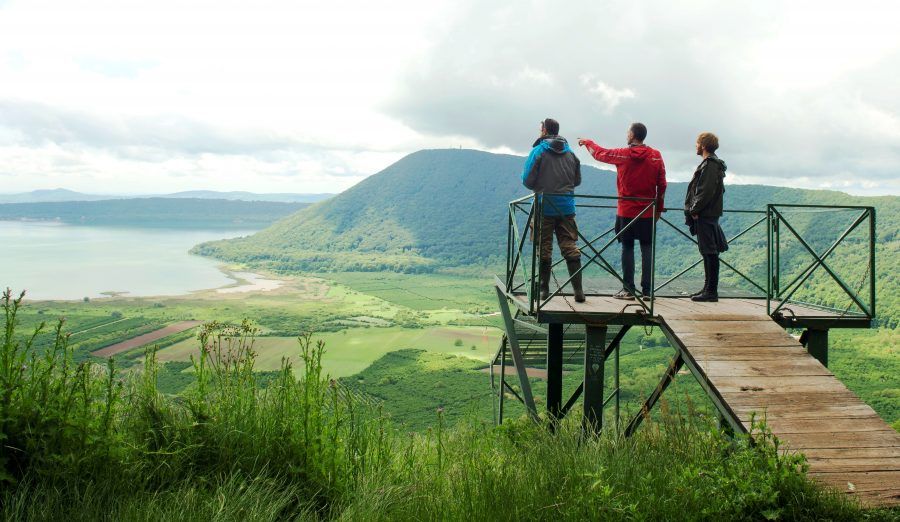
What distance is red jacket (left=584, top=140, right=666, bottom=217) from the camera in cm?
718

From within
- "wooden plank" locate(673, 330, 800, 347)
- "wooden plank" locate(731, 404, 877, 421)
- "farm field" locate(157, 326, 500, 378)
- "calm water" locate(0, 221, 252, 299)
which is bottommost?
"farm field" locate(157, 326, 500, 378)

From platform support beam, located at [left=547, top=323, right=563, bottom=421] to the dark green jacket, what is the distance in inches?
98.2

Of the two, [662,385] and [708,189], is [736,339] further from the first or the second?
[708,189]

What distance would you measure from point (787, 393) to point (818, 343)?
75.0 inches

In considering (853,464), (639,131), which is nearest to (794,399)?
Result: (853,464)

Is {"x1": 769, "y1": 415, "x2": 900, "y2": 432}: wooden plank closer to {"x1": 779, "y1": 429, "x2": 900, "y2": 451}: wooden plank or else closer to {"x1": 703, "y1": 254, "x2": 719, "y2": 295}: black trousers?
{"x1": 779, "y1": 429, "x2": 900, "y2": 451}: wooden plank

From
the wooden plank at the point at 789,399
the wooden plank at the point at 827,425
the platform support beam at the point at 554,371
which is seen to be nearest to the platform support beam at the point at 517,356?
the platform support beam at the point at 554,371

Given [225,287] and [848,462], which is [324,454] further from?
[225,287]

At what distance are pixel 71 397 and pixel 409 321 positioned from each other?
349ft

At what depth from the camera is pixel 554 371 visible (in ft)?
27.5

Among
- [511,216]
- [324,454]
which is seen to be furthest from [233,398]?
[511,216]

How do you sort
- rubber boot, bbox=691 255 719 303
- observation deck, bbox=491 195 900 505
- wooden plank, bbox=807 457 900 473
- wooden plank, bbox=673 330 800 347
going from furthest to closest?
1. rubber boot, bbox=691 255 719 303
2. wooden plank, bbox=673 330 800 347
3. observation deck, bbox=491 195 900 505
4. wooden plank, bbox=807 457 900 473

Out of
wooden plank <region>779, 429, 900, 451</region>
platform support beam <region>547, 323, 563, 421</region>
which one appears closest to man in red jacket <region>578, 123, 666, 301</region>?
platform support beam <region>547, 323, 563, 421</region>

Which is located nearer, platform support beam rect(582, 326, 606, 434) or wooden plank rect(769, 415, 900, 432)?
wooden plank rect(769, 415, 900, 432)
